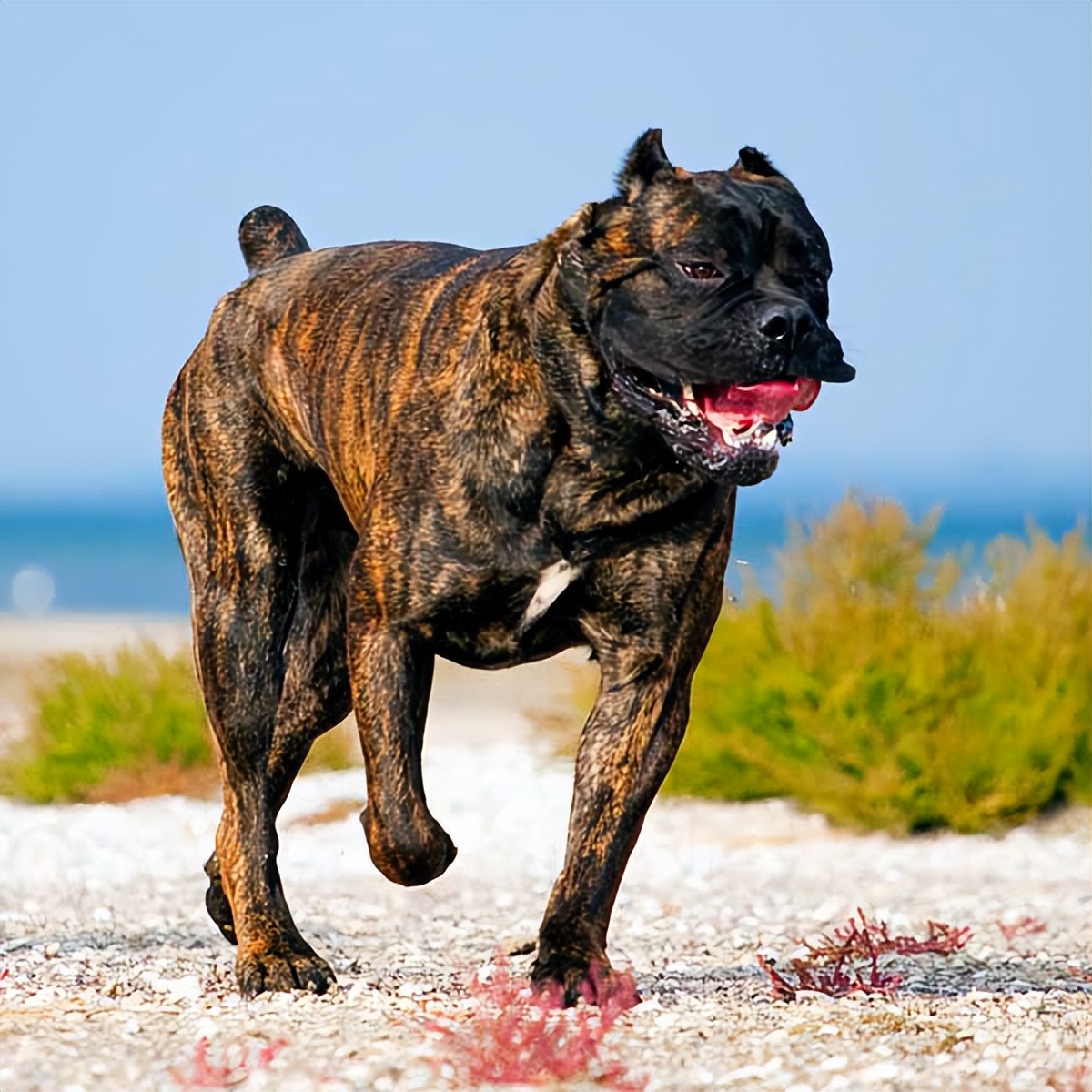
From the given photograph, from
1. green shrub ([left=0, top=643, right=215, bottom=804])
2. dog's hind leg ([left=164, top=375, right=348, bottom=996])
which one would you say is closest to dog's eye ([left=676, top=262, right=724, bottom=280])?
dog's hind leg ([left=164, top=375, right=348, bottom=996])

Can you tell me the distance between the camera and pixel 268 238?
7652mm

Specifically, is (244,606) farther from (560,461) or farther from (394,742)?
(560,461)

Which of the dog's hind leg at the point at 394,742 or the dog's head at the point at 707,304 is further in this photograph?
the dog's hind leg at the point at 394,742

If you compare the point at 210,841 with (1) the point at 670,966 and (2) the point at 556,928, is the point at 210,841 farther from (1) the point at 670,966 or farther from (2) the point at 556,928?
(2) the point at 556,928

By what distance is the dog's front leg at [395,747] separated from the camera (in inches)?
238

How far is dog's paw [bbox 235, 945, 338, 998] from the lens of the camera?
6.50 metres

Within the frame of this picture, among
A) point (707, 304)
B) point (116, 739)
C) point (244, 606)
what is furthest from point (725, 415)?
point (116, 739)

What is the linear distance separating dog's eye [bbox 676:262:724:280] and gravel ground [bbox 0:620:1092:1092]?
5.44ft

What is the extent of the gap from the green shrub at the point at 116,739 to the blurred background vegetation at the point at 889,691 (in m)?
0.02

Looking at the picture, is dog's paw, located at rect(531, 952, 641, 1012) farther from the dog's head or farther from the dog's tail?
the dog's tail

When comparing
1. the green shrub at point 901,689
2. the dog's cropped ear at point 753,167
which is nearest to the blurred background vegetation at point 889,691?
the green shrub at point 901,689

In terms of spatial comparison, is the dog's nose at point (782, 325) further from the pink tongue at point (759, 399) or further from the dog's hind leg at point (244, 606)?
the dog's hind leg at point (244, 606)

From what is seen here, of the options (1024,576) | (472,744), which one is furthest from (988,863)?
(472,744)

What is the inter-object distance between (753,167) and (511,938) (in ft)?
11.4
